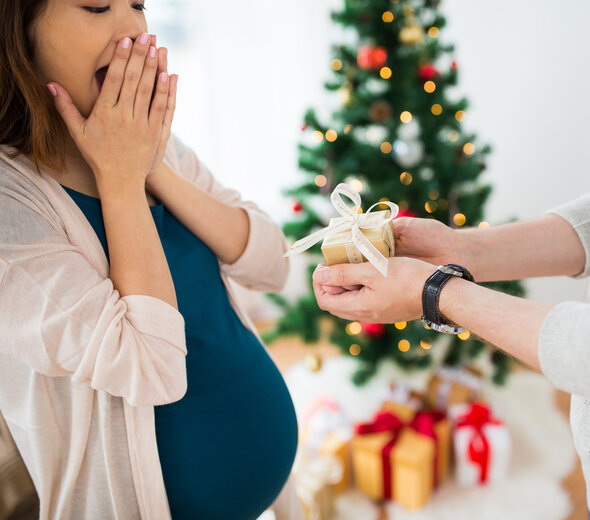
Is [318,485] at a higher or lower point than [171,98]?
lower

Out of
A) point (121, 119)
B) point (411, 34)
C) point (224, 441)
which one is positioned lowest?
point (224, 441)

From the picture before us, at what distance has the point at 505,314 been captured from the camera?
0.78m

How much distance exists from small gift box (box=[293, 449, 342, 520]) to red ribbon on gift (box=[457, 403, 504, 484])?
54 centimetres

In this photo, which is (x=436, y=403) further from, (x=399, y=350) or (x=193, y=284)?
(x=193, y=284)

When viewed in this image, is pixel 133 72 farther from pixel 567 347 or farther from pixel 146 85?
pixel 567 347

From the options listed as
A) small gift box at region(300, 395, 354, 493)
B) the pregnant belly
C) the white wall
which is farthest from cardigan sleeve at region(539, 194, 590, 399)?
the white wall

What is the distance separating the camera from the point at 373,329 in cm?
217

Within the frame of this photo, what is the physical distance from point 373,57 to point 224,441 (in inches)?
65.6

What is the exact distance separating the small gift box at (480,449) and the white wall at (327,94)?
124 centimetres

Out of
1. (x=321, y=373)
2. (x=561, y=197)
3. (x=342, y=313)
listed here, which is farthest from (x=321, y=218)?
(x=561, y=197)

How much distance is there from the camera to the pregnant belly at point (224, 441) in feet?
3.03

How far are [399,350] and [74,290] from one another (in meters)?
1.74

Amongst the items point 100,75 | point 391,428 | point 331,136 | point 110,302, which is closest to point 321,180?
point 331,136

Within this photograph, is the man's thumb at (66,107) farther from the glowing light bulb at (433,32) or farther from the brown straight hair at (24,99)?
the glowing light bulb at (433,32)
